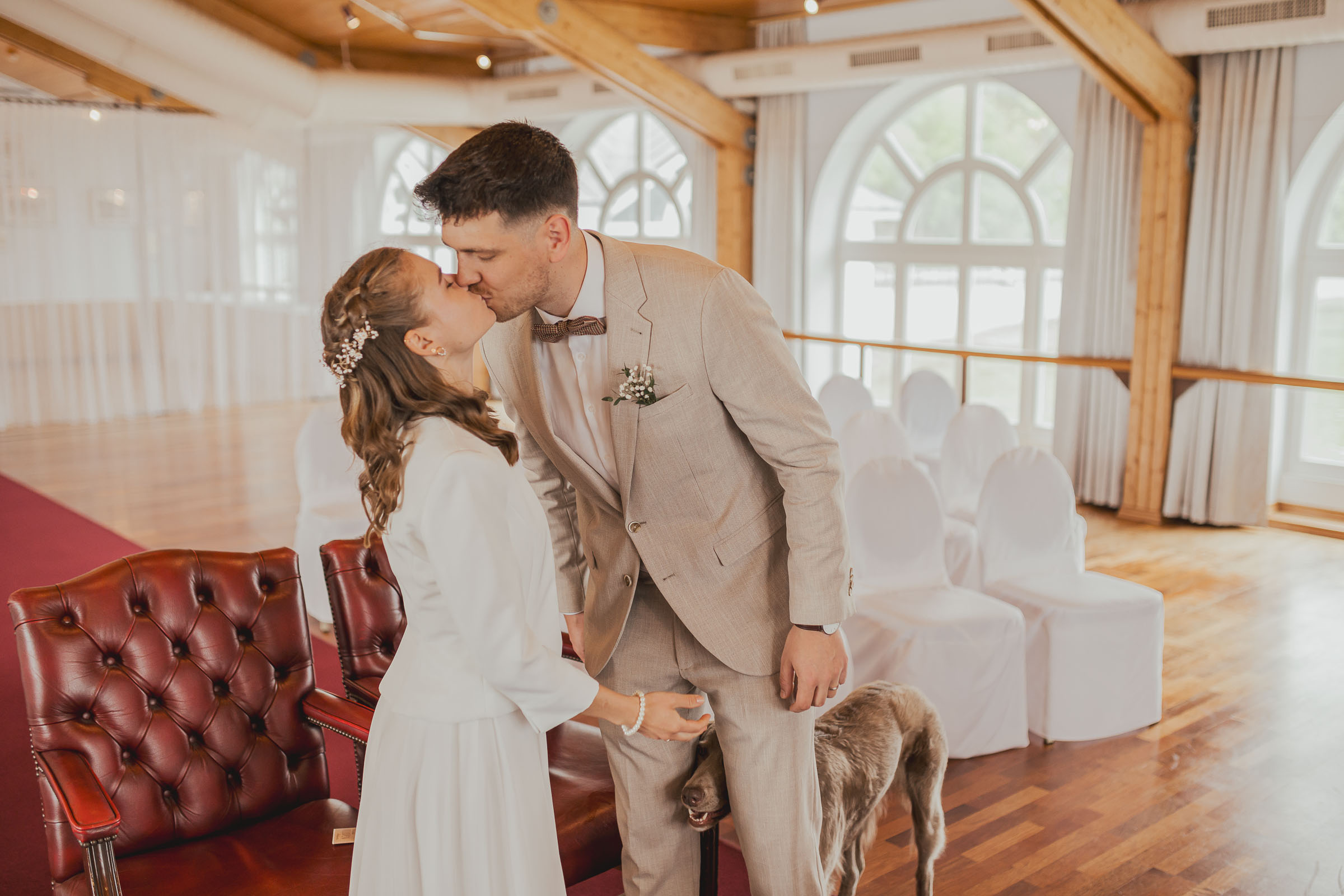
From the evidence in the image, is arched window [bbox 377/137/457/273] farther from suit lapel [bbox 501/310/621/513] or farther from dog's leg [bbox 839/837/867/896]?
suit lapel [bbox 501/310/621/513]

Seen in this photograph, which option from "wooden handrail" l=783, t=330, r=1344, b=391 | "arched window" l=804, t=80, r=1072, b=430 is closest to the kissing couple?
"wooden handrail" l=783, t=330, r=1344, b=391

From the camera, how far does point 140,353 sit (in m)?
12.1

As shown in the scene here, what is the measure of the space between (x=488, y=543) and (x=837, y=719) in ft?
3.91

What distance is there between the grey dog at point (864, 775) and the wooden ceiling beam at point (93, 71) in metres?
11.1

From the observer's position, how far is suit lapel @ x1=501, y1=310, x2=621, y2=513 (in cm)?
203

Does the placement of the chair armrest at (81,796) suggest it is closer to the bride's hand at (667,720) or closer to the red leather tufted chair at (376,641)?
the red leather tufted chair at (376,641)

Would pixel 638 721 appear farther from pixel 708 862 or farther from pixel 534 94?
pixel 534 94

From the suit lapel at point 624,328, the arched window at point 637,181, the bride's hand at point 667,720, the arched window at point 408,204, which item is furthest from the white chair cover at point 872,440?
the arched window at point 408,204

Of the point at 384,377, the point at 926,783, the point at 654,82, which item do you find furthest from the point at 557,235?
the point at 654,82

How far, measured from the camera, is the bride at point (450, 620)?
1.58m

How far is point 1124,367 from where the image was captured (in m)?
7.58

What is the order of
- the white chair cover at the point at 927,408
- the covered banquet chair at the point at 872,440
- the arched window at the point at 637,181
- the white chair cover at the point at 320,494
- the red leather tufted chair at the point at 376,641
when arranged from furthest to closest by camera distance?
the arched window at the point at 637,181 → the white chair cover at the point at 927,408 → the covered banquet chair at the point at 872,440 → the white chair cover at the point at 320,494 → the red leather tufted chair at the point at 376,641

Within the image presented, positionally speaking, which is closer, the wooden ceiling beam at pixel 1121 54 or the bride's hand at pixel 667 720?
the bride's hand at pixel 667 720

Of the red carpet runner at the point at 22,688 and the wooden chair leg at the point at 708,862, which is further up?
the wooden chair leg at the point at 708,862
